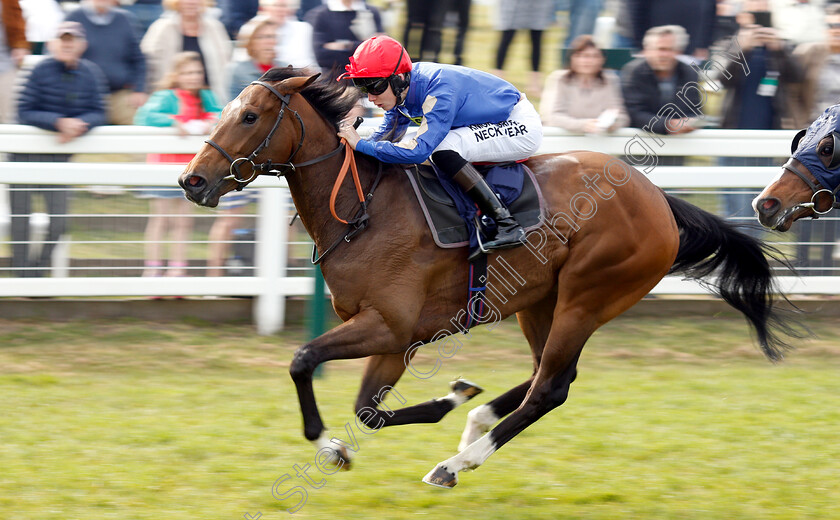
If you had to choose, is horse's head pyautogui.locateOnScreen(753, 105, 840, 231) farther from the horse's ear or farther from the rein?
the horse's ear

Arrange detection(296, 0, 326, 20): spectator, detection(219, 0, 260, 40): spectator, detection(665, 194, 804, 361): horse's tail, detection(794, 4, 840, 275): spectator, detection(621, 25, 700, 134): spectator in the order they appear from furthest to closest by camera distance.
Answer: detection(296, 0, 326, 20): spectator
detection(219, 0, 260, 40): spectator
detection(794, 4, 840, 275): spectator
detection(621, 25, 700, 134): spectator
detection(665, 194, 804, 361): horse's tail

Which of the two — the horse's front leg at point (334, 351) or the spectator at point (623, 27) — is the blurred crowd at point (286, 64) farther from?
the horse's front leg at point (334, 351)

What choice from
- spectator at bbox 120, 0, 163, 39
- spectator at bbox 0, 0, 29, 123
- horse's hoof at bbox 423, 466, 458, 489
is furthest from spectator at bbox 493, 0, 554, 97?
horse's hoof at bbox 423, 466, 458, 489

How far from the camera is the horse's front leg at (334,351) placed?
4.22 meters

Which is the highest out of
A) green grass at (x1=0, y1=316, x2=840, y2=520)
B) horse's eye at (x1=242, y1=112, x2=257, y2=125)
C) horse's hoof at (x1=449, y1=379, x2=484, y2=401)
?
horse's eye at (x1=242, y1=112, x2=257, y2=125)

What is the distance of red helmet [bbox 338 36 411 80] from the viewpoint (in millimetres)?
4270

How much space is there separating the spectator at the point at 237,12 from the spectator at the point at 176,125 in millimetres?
1263

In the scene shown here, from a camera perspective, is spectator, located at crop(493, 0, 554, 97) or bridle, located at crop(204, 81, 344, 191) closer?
bridle, located at crop(204, 81, 344, 191)

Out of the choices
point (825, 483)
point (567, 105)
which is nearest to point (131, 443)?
point (825, 483)

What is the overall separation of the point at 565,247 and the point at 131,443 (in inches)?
86.9

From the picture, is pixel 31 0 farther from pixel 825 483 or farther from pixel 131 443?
pixel 825 483

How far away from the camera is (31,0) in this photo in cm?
768

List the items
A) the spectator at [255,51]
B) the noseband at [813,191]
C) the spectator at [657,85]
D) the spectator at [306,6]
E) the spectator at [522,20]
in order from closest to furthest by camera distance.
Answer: the noseband at [813,191] < the spectator at [255,51] < the spectator at [657,85] < the spectator at [306,6] < the spectator at [522,20]

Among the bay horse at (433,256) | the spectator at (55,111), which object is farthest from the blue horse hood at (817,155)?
the spectator at (55,111)
